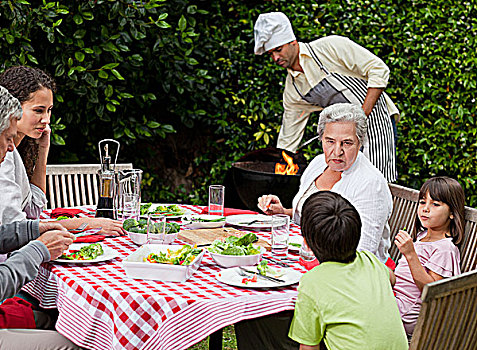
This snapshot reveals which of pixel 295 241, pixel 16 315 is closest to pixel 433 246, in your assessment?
pixel 295 241

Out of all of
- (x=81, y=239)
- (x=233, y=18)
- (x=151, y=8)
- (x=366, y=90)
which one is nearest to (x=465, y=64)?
(x=366, y=90)

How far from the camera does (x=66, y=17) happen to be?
14.3 ft

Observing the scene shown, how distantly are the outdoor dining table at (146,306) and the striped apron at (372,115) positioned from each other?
6.85 ft

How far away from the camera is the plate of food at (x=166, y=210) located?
2837 mm

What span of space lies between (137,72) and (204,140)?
1.05m

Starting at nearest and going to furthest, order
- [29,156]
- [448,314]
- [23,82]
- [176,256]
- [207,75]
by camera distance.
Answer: [448,314], [176,256], [23,82], [29,156], [207,75]

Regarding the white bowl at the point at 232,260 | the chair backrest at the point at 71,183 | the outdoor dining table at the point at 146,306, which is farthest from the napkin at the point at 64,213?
the white bowl at the point at 232,260

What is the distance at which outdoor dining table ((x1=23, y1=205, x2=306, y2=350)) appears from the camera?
1.71 m

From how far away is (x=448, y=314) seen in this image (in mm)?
1564

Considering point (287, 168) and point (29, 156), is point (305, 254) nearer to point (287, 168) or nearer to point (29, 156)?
point (29, 156)

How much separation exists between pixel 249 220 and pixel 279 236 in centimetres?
54

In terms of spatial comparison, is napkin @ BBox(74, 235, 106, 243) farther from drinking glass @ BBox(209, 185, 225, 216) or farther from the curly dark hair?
the curly dark hair

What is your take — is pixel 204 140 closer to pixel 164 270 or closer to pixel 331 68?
pixel 331 68

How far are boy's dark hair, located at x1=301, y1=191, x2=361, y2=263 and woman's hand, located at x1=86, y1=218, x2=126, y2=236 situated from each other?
39.6 inches
